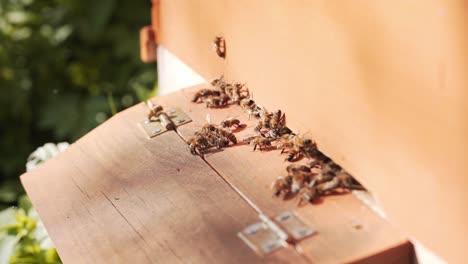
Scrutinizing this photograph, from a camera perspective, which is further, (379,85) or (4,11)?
(4,11)

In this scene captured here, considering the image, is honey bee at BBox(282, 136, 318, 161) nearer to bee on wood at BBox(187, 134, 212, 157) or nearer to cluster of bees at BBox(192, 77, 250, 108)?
bee on wood at BBox(187, 134, 212, 157)

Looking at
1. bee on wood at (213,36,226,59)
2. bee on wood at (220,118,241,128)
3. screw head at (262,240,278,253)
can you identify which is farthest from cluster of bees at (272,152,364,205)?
bee on wood at (213,36,226,59)

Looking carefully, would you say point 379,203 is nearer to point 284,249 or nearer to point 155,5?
point 284,249

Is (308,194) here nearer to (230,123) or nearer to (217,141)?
(217,141)

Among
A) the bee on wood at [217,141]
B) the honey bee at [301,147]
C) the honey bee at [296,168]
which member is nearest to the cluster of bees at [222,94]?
the bee on wood at [217,141]

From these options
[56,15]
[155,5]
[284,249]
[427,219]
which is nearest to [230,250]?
[284,249]

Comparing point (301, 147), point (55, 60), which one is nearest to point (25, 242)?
point (301, 147)
